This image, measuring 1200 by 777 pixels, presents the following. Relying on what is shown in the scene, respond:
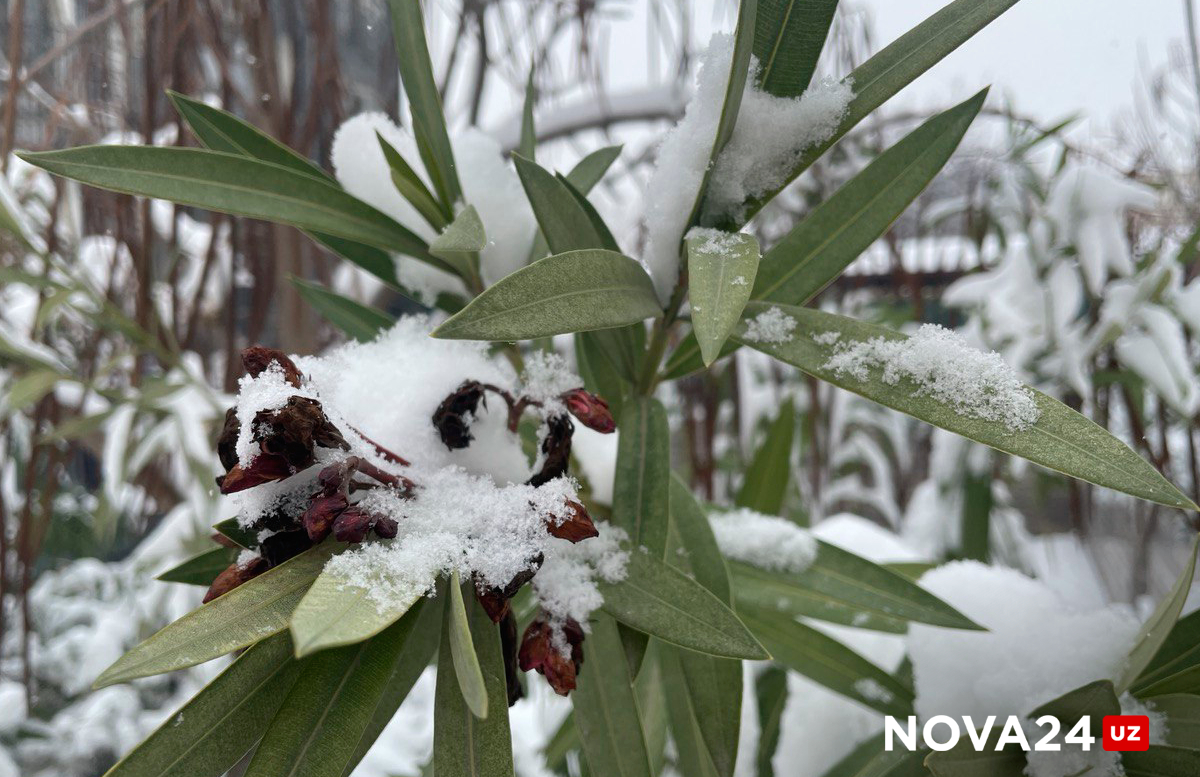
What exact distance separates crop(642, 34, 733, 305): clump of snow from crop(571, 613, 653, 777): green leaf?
15 centimetres

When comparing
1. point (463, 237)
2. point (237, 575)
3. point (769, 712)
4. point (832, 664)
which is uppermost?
point (463, 237)

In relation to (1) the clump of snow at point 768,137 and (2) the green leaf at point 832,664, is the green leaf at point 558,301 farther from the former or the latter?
(2) the green leaf at point 832,664

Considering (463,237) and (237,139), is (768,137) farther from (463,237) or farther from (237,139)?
(237,139)

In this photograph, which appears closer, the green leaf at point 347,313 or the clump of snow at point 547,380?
the clump of snow at point 547,380

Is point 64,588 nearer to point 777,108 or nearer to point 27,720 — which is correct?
point 27,720

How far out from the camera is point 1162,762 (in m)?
0.30

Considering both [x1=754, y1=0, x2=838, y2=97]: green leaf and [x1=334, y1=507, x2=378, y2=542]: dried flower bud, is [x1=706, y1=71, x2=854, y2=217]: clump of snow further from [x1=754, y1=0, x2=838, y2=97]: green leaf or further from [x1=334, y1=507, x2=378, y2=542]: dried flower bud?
[x1=334, y1=507, x2=378, y2=542]: dried flower bud

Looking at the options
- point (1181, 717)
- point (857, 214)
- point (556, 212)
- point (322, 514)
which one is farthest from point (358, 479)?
point (1181, 717)

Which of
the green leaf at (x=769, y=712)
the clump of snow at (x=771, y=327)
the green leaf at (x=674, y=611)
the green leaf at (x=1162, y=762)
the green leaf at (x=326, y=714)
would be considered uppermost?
the clump of snow at (x=771, y=327)

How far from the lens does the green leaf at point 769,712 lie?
0.53m

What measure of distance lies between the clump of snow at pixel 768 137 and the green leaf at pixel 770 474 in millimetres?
321

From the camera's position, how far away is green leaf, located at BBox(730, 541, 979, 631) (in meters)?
0.35

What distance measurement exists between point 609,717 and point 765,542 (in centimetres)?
17

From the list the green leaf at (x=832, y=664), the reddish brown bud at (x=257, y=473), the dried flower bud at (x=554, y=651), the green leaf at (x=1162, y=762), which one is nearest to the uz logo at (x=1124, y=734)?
the green leaf at (x=1162, y=762)
